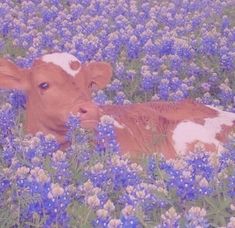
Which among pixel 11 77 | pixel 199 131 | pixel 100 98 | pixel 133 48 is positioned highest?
pixel 133 48

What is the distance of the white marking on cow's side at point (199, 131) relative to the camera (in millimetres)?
7035

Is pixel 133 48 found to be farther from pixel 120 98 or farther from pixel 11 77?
pixel 11 77

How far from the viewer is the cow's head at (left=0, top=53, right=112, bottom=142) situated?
6.35m

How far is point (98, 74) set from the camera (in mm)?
6980

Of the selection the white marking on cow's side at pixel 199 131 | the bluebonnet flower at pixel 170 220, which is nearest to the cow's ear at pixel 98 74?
the white marking on cow's side at pixel 199 131

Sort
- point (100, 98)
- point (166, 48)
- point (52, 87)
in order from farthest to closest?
point (166, 48), point (100, 98), point (52, 87)

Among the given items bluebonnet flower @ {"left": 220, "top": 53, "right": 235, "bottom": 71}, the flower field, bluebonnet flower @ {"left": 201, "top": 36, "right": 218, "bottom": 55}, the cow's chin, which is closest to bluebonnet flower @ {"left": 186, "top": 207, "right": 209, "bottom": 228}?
the flower field

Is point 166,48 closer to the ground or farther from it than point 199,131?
farther from it

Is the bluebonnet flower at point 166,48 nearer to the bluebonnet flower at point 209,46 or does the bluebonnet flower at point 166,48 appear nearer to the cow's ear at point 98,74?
the bluebonnet flower at point 209,46

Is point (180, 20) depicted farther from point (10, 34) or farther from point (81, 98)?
point (81, 98)

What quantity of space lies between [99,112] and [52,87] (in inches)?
20.0


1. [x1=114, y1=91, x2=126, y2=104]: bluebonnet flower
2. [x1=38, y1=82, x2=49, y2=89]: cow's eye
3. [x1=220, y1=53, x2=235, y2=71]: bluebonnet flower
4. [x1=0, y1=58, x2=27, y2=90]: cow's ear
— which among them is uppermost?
[x1=220, y1=53, x2=235, y2=71]: bluebonnet flower

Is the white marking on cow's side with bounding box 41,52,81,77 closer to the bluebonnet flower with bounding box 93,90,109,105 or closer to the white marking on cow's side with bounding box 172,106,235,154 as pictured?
the bluebonnet flower with bounding box 93,90,109,105

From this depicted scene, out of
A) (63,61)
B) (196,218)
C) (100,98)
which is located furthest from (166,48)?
(196,218)
